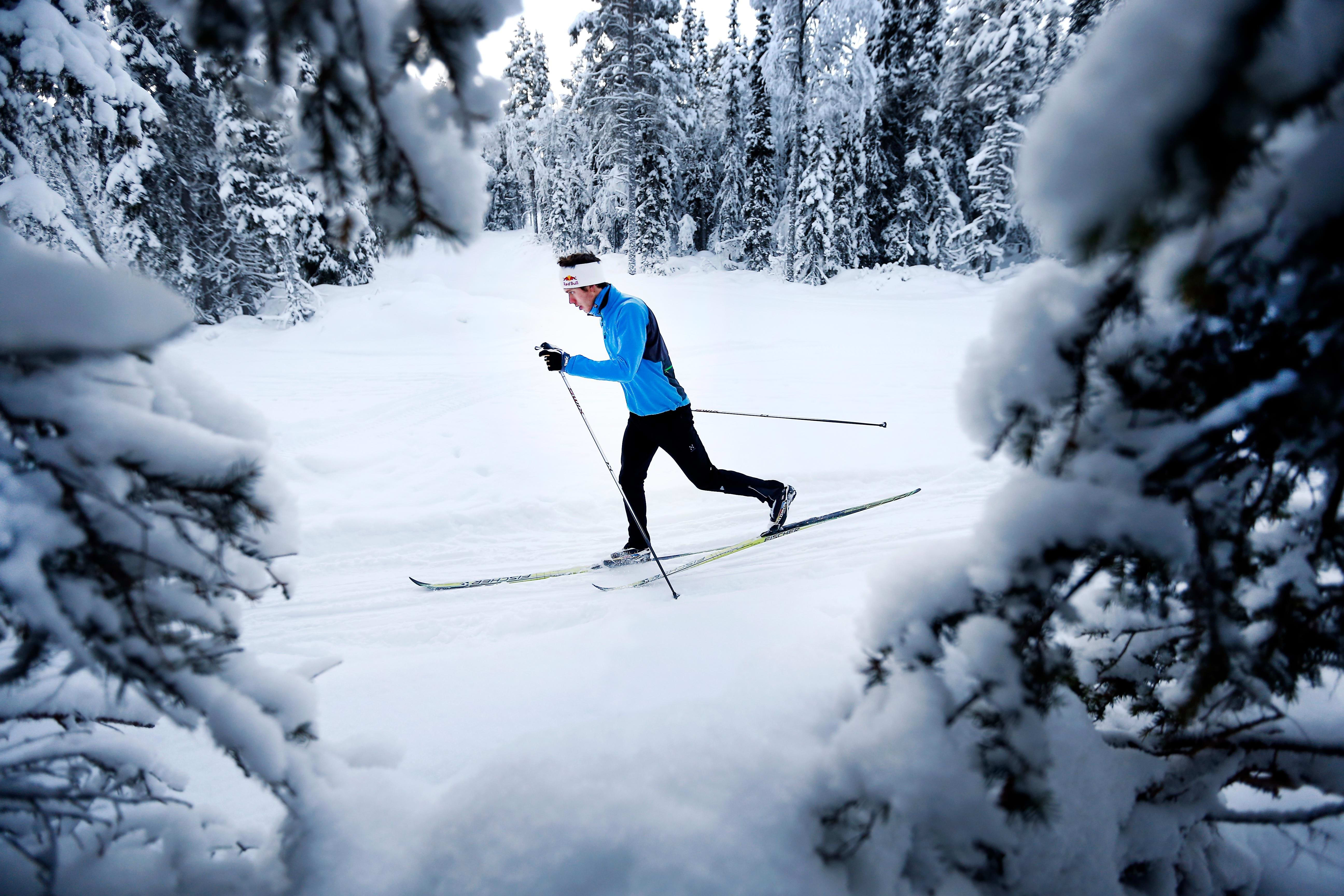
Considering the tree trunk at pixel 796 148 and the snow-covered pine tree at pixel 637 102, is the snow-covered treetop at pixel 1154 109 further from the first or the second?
Result: the snow-covered pine tree at pixel 637 102

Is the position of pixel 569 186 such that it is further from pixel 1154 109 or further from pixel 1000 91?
pixel 1154 109

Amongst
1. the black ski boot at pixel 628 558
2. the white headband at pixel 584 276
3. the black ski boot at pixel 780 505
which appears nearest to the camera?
the white headband at pixel 584 276

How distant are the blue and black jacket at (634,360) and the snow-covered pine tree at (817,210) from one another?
53.0ft

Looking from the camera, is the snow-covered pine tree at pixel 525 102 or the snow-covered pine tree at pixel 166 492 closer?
the snow-covered pine tree at pixel 166 492

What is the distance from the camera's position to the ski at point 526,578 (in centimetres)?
407

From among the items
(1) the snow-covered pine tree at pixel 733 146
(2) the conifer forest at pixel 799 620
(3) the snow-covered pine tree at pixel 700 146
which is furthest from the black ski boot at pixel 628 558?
(3) the snow-covered pine tree at pixel 700 146

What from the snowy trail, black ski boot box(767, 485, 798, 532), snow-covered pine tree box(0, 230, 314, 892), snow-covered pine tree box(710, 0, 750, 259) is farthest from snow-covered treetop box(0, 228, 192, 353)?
snow-covered pine tree box(710, 0, 750, 259)

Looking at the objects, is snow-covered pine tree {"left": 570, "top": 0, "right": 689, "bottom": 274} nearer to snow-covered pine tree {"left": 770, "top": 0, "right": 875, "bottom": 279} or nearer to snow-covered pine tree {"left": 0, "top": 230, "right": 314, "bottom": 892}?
snow-covered pine tree {"left": 770, "top": 0, "right": 875, "bottom": 279}

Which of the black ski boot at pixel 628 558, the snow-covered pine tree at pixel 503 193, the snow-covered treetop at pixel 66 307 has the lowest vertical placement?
the black ski boot at pixel 628 558

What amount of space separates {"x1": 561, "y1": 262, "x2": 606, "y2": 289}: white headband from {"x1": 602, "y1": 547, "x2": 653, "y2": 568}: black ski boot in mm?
1983

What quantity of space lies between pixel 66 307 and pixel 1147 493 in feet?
6.90

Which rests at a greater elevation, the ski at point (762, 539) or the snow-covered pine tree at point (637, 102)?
the snow-covered pine tree at point (637, 102)

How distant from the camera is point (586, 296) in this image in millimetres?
3883

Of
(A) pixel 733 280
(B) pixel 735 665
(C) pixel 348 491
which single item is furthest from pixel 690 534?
(A) pixel 733 280
